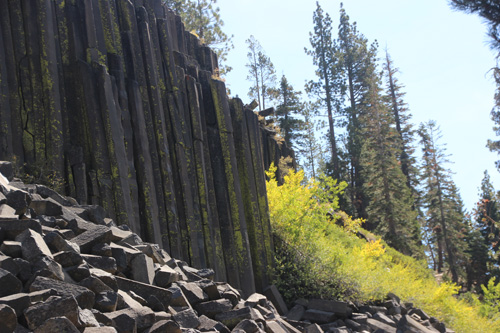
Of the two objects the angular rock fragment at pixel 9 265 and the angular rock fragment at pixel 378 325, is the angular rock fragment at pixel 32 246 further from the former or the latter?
the angular rock fragment at pixel 378 325

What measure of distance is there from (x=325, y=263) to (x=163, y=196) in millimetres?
3694

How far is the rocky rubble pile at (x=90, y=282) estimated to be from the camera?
3898mm

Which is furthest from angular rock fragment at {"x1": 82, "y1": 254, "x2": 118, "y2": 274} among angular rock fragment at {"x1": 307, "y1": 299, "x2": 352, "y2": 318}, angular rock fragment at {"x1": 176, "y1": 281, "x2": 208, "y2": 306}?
angular rock fragment at {"x1": 307, "y1": 299, "x2": 352, "y2": 318}

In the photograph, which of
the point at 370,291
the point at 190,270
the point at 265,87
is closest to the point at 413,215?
the point at 265,87

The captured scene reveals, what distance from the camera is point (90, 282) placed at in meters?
4.52

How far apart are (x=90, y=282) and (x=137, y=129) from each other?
15.8 ft

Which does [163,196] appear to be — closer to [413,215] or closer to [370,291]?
[370,291]

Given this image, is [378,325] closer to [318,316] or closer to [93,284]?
[318,316]

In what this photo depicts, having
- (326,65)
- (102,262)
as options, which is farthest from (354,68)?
(102,262)

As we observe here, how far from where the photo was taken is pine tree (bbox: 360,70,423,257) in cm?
2945

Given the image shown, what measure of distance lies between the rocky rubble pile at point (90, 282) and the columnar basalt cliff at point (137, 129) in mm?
1563

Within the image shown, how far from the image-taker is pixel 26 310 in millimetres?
3820

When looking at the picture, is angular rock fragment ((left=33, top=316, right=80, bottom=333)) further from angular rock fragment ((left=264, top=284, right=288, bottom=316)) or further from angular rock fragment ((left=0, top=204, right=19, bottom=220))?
angular rock fragment ((left=264, top=284, right=288, bottom=316))

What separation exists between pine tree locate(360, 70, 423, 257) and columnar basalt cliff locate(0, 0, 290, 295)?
20.0m
